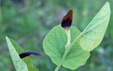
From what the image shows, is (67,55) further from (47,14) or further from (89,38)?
(47,14)

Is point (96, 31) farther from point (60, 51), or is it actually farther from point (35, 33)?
point (35, 33)

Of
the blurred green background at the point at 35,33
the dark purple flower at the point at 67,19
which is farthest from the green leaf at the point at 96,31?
the blurred green background at the point at 35,33

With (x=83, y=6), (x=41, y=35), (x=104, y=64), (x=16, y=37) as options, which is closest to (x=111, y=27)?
(x=104, y=64)

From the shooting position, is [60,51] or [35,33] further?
[35,33]

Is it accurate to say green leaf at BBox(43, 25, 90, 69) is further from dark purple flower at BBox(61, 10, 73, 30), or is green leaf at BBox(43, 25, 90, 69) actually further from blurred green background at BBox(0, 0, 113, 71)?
blurred green background at BBox(0, 0, 113, 71)

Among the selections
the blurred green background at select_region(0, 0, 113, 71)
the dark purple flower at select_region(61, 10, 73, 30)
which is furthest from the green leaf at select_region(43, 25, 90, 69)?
the blurred green background at select_region(0, 0, 113, 71)

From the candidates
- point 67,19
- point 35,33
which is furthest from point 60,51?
point 35,33

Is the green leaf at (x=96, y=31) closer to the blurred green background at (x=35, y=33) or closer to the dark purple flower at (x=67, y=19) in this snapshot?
the dark purple flower at (x=67, y=19)

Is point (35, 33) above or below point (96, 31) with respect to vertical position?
below
